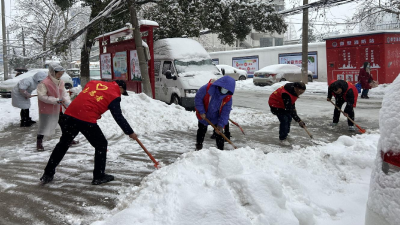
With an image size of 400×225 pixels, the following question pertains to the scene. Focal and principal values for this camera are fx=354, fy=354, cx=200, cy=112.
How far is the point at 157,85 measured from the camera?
38.5 feet

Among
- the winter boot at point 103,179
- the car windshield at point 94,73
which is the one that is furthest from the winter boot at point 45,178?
the car windshield at point 94,73

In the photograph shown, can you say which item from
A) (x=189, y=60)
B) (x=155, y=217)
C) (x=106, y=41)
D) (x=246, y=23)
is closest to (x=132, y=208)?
(x=155, y=217)

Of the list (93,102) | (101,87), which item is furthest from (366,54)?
(93,102)

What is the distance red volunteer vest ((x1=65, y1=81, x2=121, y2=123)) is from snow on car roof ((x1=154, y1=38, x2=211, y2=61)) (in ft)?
23.5

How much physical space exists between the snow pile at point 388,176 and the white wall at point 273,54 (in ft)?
77.2

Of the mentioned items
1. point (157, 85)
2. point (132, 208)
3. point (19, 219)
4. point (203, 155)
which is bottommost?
point (19, 219)

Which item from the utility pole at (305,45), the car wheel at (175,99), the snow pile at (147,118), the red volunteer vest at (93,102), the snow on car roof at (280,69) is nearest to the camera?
the red volunteer vest at (93,102)

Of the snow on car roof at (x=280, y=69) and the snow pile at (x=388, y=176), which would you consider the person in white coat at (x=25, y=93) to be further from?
the snow on car roof at (x=280, y=69)

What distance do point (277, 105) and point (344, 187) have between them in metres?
2.82

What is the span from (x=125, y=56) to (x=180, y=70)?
3037mm

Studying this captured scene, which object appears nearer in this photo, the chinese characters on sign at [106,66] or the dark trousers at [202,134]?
the dark trousers at [202,134]

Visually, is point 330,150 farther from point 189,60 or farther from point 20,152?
point 189,60

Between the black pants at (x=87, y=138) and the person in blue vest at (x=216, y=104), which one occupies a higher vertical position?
the person in blue vest at (x=216, y=104)

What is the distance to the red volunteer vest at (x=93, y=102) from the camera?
4.09 m
